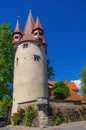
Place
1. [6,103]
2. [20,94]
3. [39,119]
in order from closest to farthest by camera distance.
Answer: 1. [39,119]
2. [20,94]
3. [6,103]

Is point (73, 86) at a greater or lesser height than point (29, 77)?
greater

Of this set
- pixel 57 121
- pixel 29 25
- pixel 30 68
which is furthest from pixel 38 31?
pixel 57 121

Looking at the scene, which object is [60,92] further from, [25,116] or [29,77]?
[25,116]

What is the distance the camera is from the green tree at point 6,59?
40.7m

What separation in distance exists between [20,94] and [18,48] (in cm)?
775

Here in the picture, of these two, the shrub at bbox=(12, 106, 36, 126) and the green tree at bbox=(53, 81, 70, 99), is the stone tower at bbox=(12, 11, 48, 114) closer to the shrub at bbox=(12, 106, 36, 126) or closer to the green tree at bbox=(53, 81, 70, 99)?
the green tree at bbox=(53, 81, 70, 99)

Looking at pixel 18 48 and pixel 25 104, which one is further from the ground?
pixel 18 48

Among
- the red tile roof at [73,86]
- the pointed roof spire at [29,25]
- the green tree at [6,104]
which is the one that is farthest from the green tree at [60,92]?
the red tile roof at [73,86]

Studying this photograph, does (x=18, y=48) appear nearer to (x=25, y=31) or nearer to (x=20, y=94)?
(x=25, y=31)

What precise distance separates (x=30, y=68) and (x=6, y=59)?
6.85m

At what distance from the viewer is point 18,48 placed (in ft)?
132

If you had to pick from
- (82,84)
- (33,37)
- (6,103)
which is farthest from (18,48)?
(82,84)

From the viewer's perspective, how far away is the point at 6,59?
4262cm

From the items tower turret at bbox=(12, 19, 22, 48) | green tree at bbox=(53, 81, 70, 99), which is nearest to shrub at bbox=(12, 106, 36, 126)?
green tree at bbox=(53, 81, 70, 99)
